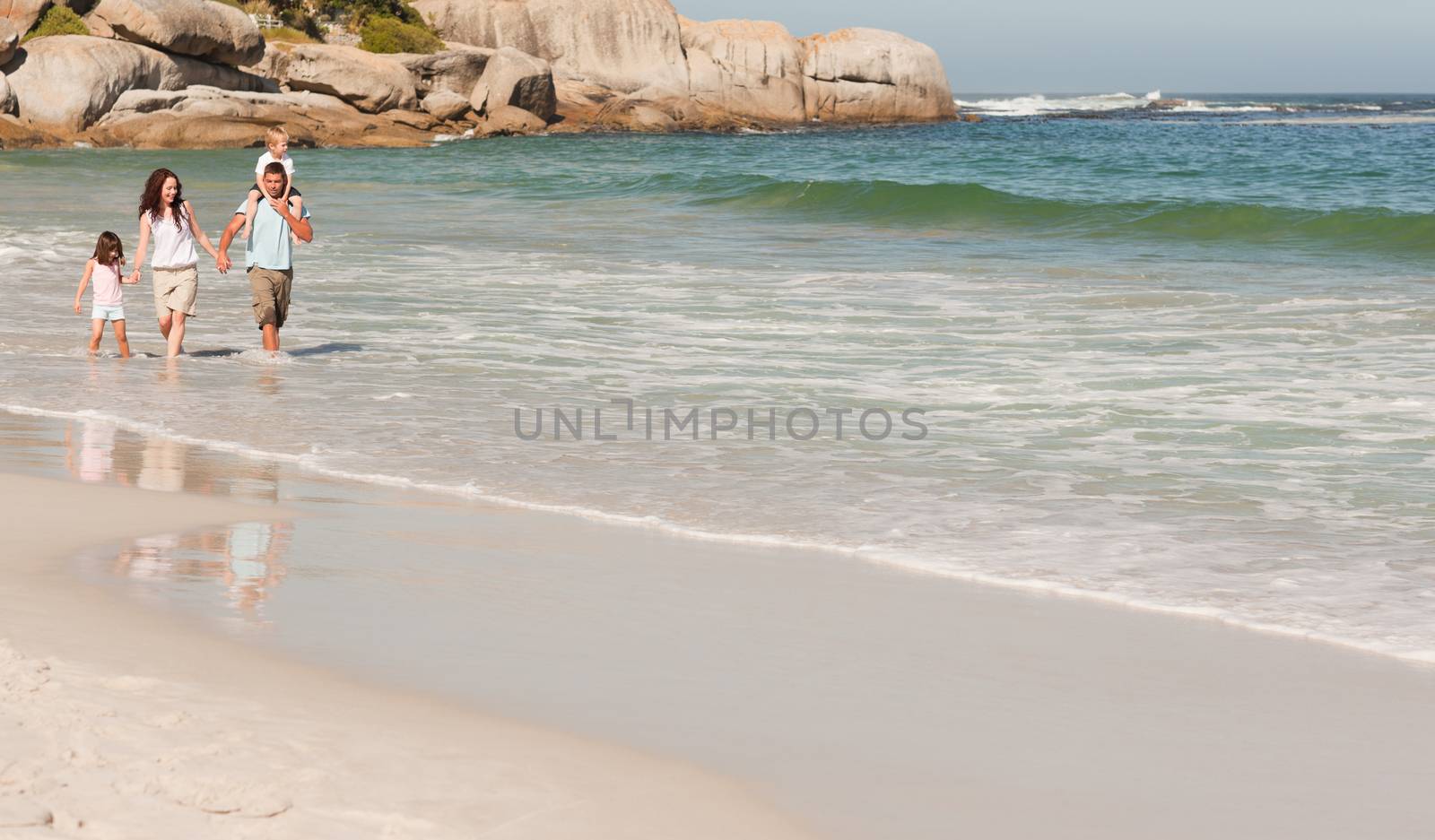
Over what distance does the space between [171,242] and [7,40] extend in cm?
3627

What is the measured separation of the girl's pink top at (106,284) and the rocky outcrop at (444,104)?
43.0 m

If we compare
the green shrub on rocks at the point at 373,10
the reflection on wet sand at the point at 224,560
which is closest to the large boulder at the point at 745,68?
the green shrub on rocks at the point at 373,10

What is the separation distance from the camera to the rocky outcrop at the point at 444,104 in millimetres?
51906

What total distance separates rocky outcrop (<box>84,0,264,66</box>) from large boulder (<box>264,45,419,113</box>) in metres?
1.99

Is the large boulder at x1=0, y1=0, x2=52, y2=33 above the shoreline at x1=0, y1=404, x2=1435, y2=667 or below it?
above

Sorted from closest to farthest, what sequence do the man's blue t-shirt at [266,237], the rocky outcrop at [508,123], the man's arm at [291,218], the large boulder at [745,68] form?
the man's arm at [291,218]
the man's blue t-shirt at [266,237]
the rocky outcrop at [508,123]
the large boulder at [745,68]

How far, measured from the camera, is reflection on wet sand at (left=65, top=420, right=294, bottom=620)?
15.7 ft

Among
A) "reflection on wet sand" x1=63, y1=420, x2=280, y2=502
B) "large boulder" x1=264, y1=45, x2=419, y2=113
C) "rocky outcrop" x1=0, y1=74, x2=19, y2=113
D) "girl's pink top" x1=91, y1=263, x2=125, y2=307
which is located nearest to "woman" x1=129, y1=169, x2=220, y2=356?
"girl's pink top" x1=91, y1=263, x2=125, y2=307

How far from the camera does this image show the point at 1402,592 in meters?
5.17

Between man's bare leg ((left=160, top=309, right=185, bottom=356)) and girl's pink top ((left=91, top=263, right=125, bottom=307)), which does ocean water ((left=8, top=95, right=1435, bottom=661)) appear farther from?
girl's pink top ((left=91, top=263, right=125, bottom=307))

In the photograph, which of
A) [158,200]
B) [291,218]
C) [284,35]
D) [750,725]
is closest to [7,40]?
[284,35]

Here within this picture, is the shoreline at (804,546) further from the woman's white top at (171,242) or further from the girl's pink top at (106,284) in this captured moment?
the girl's pink top at (106,284)

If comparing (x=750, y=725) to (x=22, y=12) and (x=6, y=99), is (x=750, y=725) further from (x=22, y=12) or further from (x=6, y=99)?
(x=22, y=12)

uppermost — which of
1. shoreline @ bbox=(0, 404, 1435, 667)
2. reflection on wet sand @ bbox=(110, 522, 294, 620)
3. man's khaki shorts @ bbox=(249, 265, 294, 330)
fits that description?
man's khaki shorts @ bbox=(249, 265, 294, 330)
